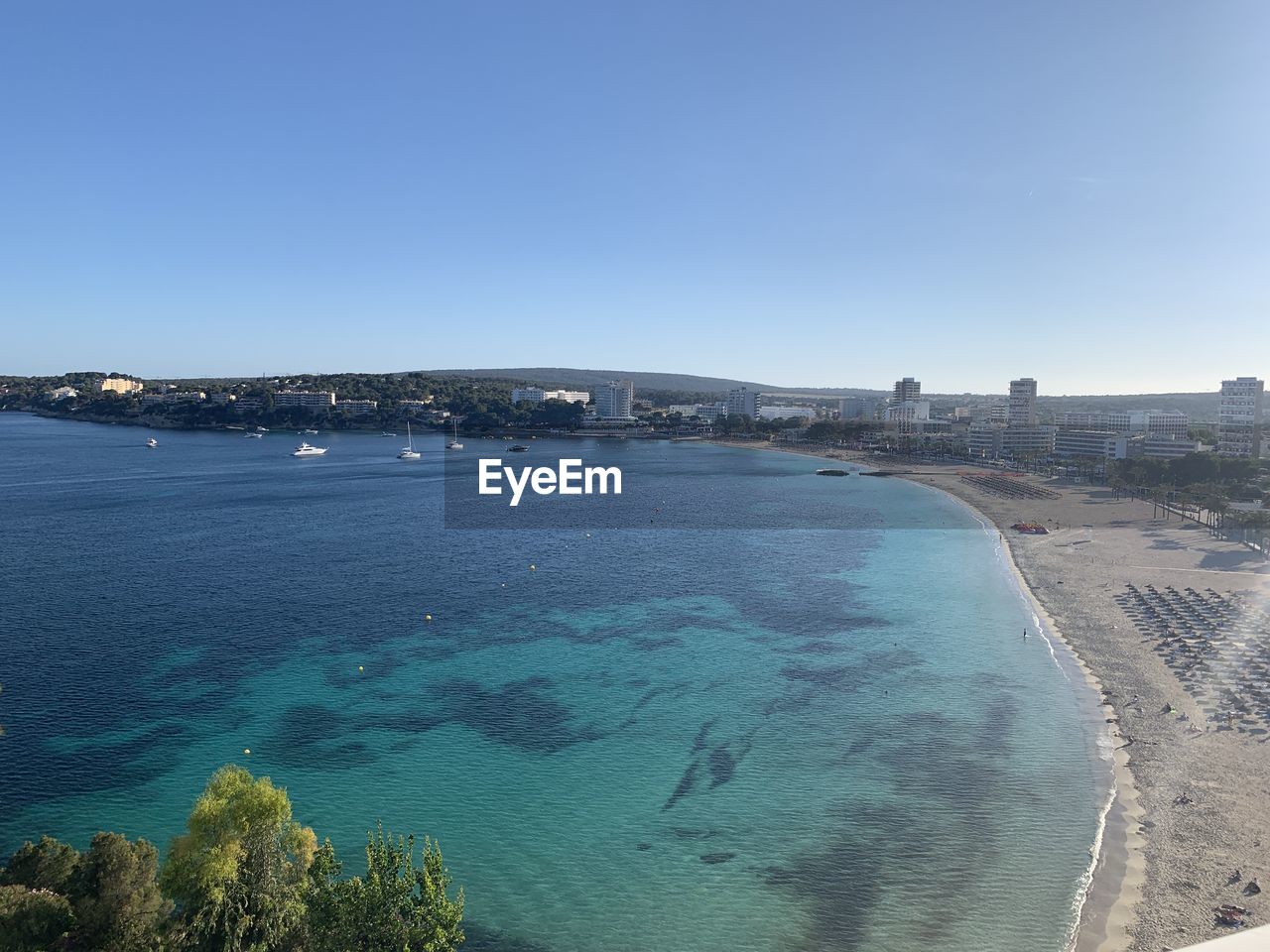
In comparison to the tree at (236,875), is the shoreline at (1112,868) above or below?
below

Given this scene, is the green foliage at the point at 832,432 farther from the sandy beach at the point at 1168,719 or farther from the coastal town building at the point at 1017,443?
the sandy beach at the point at 1168,719

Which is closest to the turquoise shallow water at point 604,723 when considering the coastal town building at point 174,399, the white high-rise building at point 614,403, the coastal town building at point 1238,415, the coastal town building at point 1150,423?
the coastal town building at point 1238,415

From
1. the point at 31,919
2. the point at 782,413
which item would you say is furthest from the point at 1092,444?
the point at 31,919

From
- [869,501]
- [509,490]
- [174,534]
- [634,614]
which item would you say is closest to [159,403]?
[509,490]

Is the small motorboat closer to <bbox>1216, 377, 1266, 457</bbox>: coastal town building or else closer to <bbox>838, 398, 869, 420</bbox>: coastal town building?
<bbox>1216, 377, 1266, 457</bbox>: coastal town building

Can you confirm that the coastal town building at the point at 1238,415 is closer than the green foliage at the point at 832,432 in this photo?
Yes

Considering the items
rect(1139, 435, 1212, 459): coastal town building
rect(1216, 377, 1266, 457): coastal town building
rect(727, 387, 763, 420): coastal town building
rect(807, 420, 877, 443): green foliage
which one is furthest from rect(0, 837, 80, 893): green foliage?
rect(727, 387, 763, 420): coastal town building

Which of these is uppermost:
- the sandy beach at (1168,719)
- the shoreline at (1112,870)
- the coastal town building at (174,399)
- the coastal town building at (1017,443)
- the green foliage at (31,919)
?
the coastal town building at (174,399)

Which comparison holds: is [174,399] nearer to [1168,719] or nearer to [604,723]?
[604,723]
